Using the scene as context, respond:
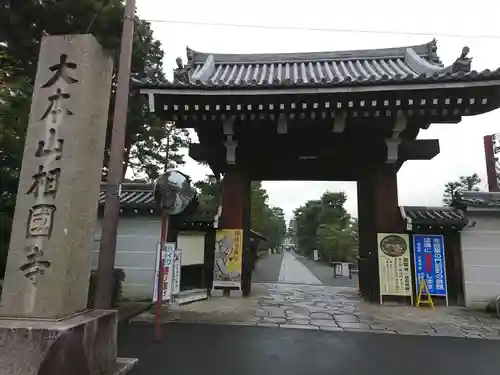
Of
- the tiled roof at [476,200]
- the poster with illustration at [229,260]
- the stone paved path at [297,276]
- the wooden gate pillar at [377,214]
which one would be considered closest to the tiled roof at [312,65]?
the wooden gate pillar at [377,214]

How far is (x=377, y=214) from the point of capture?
8.70 m

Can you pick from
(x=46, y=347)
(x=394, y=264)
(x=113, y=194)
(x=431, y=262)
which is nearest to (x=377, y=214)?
(x=394, y=264)

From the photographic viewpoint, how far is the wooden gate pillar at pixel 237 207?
29.7 ft

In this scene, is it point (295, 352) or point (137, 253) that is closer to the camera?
point (295, 352)

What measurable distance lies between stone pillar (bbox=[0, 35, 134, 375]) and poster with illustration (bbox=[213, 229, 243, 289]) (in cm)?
495

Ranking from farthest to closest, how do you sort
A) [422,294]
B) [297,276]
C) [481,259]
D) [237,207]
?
[297,276] < [237,207] < [481,259] < [422,294]

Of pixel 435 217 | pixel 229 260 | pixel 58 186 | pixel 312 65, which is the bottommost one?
pixel 229 260

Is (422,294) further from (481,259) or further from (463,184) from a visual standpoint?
(463,184)

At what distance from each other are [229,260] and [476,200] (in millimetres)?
6466

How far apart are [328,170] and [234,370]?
7500 millimetres

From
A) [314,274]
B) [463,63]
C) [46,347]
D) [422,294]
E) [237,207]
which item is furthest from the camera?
[314,274]

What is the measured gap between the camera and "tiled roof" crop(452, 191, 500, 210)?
8293mm

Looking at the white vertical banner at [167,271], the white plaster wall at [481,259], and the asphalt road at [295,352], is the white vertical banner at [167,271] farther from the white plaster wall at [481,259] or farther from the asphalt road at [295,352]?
the white plaster wall at [481,259]

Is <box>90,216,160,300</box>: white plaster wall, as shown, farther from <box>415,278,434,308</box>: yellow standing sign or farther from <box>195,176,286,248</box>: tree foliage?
<box>415,278,434,308</box>: yellow standing sign
